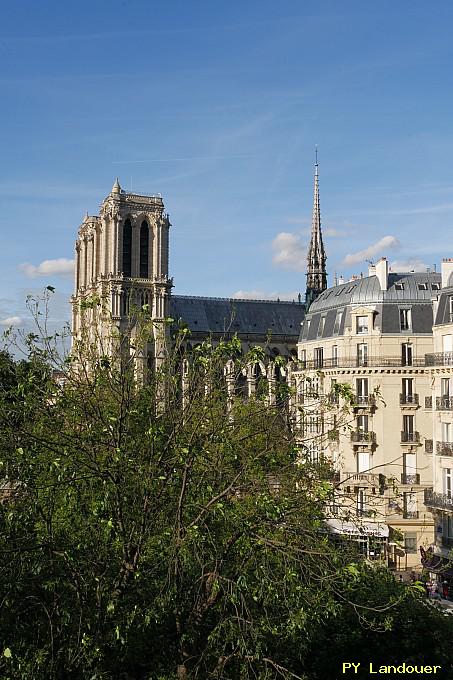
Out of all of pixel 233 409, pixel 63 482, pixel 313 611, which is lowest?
pixel 313 611

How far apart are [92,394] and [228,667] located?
528 cm

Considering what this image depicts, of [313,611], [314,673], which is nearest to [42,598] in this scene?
[313,611]

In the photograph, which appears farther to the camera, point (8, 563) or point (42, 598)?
point (42, 598)

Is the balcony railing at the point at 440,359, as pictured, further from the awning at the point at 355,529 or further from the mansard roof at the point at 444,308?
the awning at the point at 355,529

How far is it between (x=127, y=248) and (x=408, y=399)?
53.2 meters

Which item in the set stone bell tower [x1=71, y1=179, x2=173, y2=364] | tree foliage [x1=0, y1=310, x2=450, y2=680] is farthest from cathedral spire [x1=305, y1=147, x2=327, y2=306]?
tree foliage [x1=0, y1=310, x2=450, y2=680]

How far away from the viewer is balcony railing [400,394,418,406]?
1583 inches

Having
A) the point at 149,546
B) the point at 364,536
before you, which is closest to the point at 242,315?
the point at 364,536

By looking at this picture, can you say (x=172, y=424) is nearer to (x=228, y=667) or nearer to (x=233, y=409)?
(x=233, y=409)

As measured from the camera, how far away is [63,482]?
11789mm

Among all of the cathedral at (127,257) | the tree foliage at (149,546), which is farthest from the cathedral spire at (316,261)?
the tree foliage at (149,546)

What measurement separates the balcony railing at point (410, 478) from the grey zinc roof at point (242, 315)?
6143 cm

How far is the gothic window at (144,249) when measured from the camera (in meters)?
87.6

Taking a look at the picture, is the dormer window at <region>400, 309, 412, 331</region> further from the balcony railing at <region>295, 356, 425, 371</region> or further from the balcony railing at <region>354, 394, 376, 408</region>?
the balcony railing at <region>354, 394, 376, 408</region>
